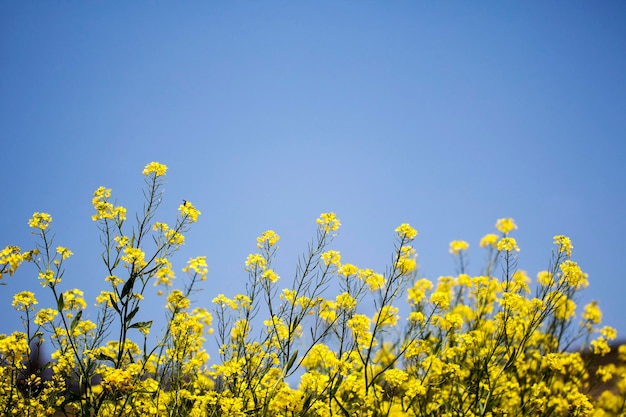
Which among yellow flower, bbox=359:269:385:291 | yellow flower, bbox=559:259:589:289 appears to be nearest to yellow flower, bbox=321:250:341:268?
yellow flower, bbox=359:269:385:291

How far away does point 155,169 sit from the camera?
388 centimetres

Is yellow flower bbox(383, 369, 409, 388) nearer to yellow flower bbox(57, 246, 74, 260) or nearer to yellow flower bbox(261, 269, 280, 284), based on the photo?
yellow flower bbox(261, 269, 280, 284)

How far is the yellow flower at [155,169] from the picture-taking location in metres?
3.88

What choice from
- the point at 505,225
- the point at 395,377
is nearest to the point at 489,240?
the point at 505,225

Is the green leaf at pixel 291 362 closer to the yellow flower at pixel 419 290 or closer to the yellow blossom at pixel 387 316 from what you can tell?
the yellow blossom at pixel 387 316

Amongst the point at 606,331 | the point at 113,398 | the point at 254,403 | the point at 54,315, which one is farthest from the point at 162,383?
the point at 606,331

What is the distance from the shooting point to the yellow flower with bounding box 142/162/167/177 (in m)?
3.88

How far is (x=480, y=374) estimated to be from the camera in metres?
4.47

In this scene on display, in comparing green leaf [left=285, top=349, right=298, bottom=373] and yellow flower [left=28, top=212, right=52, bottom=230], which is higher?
yellow flower [left=28, top=212, right=52, bottom=230]

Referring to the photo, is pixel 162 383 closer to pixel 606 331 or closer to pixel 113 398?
pixel 113 398

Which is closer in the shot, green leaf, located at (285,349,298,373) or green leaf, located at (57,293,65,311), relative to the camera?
green leaf, located at (57,293,65,311)

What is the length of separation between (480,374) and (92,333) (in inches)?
136

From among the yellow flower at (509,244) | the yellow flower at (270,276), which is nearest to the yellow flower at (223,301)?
the yellow flower at (270,276)

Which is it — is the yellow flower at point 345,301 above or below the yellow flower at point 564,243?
below
